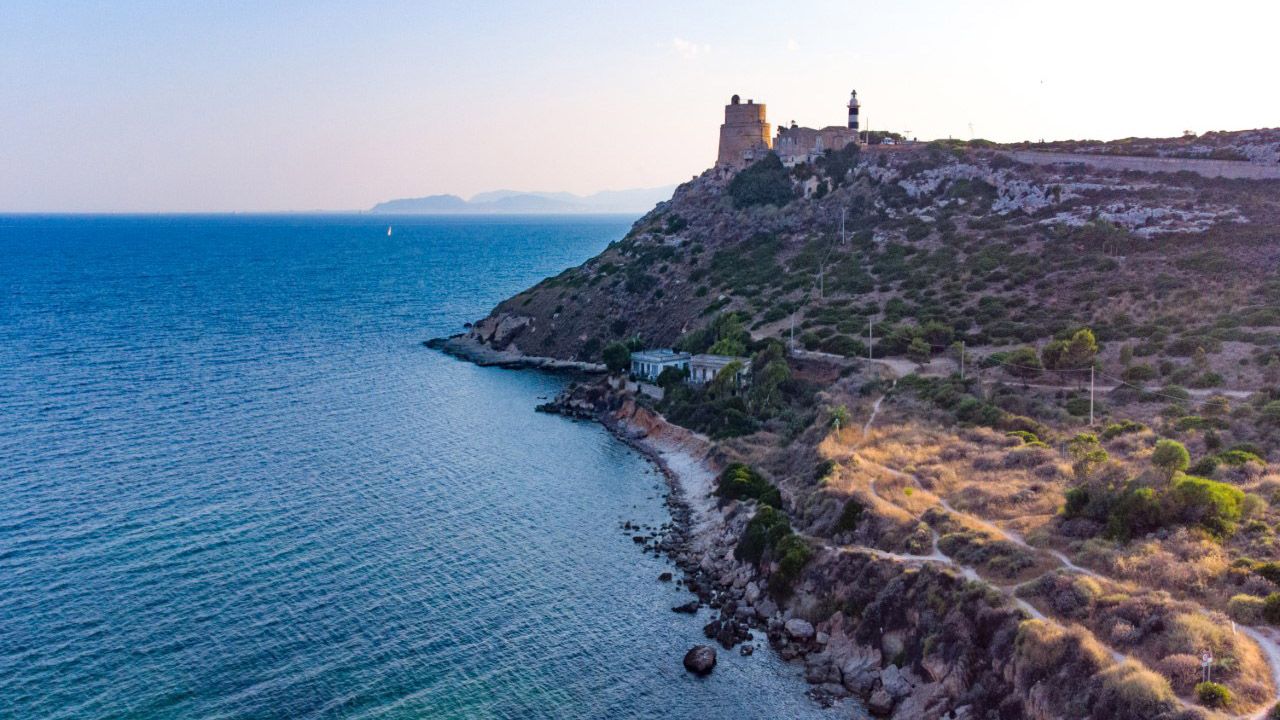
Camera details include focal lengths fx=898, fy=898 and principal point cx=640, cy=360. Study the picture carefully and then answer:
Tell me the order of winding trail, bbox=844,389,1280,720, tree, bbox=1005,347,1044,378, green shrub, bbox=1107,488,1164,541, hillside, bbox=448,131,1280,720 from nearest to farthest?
winding trail, bbox=844,389,1280,720, hillside, bbox=448,131,1280,720, green shrub, bbox=1107,488,1164,541, tree, bbox=1005,347,1044,378

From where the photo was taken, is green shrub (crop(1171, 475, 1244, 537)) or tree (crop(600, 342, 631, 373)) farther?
tree (crop(600, 342, 631, 373))

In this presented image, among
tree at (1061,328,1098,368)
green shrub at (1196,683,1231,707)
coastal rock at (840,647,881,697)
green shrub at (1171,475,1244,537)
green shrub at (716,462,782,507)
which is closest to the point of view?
green shrub at (1196,683,1231,707)

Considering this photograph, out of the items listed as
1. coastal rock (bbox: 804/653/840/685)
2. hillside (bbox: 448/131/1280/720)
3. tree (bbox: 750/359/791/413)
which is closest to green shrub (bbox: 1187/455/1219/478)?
hillside (bbox: 448/131/1280/720)

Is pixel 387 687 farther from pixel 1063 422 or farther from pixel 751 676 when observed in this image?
pixel 1063 422

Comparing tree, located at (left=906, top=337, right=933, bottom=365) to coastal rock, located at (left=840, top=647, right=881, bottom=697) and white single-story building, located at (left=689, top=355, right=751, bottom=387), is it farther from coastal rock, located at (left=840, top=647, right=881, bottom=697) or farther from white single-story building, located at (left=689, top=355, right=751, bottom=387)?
coastal rock, located at (left=840, top=647, right=881, bottom=697)

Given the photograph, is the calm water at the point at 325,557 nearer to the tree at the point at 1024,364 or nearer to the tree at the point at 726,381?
the tree at the point at 726,381

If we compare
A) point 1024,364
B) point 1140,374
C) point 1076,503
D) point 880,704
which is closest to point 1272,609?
point 1076,503

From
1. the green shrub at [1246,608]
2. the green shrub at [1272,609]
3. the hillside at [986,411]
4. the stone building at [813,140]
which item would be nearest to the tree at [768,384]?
the hillside at [986,411]

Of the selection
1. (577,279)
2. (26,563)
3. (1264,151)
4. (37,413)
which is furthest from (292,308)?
(1264,151)
